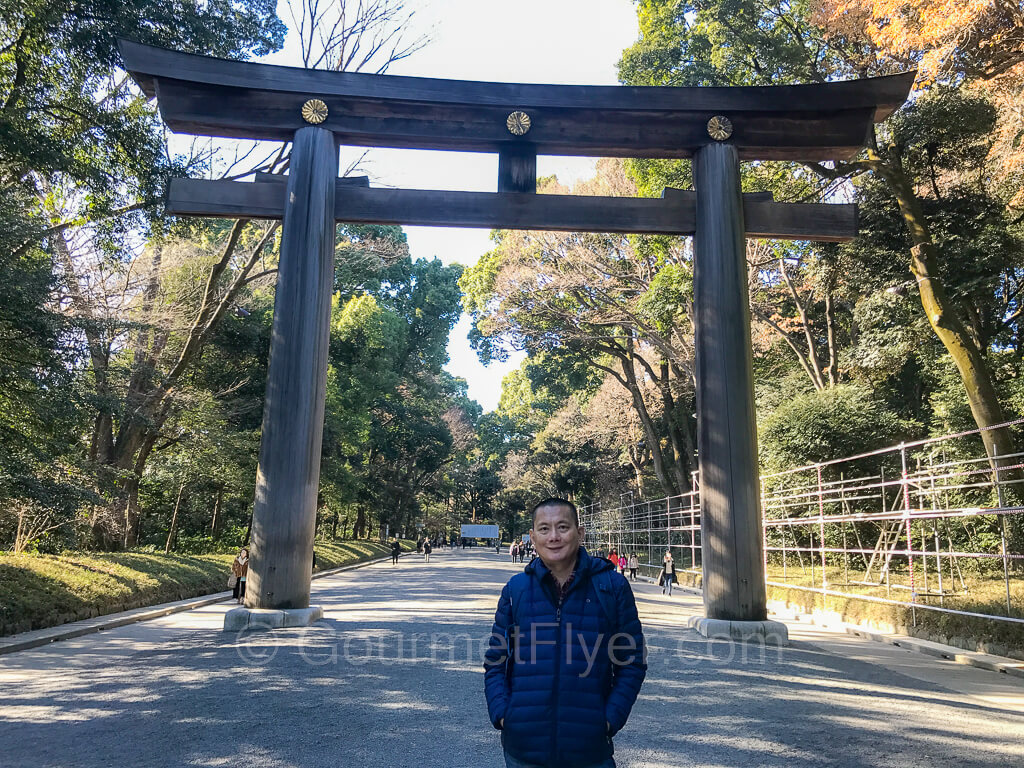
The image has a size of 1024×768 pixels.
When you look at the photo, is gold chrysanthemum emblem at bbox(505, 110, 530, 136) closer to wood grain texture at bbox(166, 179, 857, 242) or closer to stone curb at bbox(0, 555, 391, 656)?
wood grain texture at bbox(166, 179, 857, 242)

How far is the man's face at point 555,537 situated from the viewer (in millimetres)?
2627

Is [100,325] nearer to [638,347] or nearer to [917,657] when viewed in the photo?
[917,657]

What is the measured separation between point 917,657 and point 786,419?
10.1 meters

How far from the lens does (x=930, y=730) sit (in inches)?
177

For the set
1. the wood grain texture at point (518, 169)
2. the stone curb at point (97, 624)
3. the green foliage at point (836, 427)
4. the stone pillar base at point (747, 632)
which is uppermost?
the wood grain texture at point (518, 169)

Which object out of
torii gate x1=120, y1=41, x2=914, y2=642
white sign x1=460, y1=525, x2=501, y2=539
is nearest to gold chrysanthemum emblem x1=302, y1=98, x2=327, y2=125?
torii gate x1=120, y1=41, x2=914, y2=642

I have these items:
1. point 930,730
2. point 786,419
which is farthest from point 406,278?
point 930,730

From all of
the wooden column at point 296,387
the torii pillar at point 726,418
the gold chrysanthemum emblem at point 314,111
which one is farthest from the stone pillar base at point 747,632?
the gold chrysanthemum emblem at point 314,111

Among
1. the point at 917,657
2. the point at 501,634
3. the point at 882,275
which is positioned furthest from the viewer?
the point at 882,275

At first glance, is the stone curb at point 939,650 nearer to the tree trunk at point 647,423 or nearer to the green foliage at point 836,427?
the green foliage at point 836,427

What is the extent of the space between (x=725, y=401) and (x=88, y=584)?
9672 mm

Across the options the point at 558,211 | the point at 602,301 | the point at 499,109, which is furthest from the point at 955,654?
the point at 602,301

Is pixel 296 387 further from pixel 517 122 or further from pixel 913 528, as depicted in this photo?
pixel 913 528

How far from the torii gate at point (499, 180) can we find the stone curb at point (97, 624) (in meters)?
2.90
